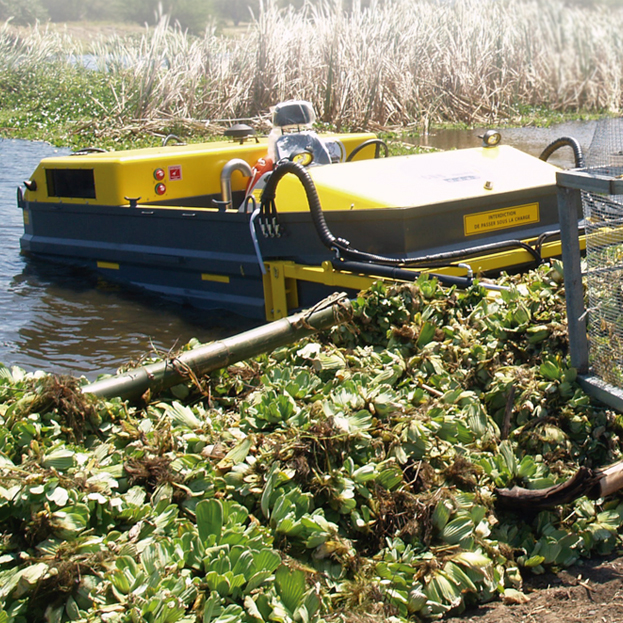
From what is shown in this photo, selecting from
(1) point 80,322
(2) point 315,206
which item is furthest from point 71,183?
(2) point 315,206

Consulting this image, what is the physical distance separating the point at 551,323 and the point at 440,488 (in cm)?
125

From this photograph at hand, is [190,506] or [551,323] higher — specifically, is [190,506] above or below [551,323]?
below

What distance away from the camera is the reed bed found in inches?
667

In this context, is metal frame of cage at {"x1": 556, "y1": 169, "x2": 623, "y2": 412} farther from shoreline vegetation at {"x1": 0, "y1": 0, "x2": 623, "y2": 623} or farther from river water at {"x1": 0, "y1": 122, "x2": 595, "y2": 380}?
river water at {"x1": 0, "y1": 122, "x2": 595, "y2": 380}

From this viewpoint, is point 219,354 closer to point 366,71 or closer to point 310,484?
point 310,484

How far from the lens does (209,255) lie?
6793 millimetres

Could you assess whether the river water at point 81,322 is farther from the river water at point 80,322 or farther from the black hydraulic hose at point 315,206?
the black hydraulic hose at point 315,206

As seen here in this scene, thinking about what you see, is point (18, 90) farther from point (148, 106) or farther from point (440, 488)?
point (440, 488)

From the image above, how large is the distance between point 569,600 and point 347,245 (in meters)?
→ 3.30

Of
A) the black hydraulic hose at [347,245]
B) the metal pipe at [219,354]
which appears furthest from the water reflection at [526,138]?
the metal pipe at [219,354]

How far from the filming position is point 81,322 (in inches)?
286

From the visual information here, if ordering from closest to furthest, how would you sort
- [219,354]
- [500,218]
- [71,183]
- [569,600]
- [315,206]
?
[569,600], [219,354], [315,206], [500,218], [71,183]

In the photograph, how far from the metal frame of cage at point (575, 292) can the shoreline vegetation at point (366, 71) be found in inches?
517

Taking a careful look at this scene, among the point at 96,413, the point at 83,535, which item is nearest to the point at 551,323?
the point at 96,413
